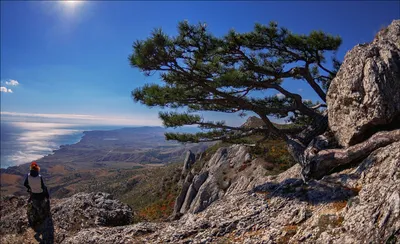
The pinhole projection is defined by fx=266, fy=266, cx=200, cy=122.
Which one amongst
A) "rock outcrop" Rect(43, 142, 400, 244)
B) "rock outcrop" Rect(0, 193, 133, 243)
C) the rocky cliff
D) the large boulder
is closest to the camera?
"rock outcrop" Rect(43, 142, 400, 244)

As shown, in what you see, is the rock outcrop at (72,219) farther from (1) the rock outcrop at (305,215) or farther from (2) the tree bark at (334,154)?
(2) the tree bark at (334,154)

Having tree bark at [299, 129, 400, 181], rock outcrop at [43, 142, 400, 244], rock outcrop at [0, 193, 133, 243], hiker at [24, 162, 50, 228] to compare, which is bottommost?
rock outcrop at [0, 193, 133, 243]

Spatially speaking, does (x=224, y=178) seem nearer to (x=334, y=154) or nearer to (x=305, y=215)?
(x=334, y=154)

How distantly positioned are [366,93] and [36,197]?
49.1 ft

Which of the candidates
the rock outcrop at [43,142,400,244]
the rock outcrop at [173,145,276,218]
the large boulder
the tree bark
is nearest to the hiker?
the rock outcrop at [43,142,400,244]

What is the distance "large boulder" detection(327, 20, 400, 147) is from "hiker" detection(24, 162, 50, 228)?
43.3 feet

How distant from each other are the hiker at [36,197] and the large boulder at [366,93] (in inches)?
520

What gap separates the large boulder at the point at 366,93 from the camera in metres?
8.98

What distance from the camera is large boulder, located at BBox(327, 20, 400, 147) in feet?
29.5

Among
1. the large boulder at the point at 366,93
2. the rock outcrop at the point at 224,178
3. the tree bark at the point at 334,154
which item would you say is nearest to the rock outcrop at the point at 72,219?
the rock outcrop at the point at 224,178

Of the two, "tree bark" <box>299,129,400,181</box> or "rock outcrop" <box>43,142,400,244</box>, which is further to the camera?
"tree bark" <box>299,129,400,181</box>

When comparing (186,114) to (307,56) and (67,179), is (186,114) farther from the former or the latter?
(67,179)

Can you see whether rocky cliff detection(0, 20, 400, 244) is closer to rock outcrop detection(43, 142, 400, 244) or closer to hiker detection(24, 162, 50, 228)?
rock outcrop detection(43, 142, 400, 244)

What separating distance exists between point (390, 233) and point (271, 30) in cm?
1062
